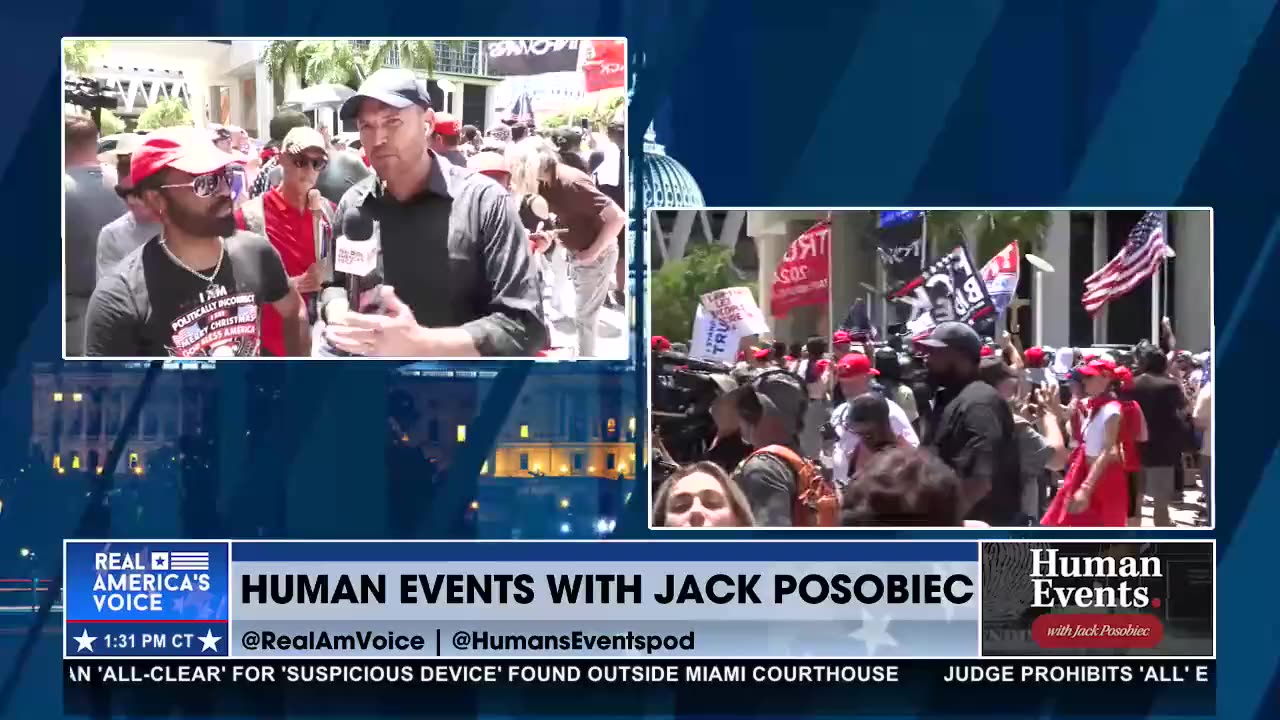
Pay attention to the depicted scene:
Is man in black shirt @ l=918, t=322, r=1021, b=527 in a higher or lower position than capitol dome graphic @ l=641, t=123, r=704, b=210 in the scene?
lower

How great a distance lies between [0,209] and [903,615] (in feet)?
11.2

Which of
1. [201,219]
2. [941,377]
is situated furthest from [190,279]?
[941,377]

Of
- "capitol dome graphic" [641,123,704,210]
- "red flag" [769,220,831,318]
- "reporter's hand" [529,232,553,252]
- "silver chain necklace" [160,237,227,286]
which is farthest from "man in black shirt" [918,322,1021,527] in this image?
"silver chain necklace" [160,237,227,286]

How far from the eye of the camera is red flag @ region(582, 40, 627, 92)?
4422mm

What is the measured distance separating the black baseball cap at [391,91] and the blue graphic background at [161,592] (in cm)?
158

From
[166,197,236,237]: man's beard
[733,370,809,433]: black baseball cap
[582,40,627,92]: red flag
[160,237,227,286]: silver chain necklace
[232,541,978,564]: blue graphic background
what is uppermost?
[582,40,627,92]: red flag

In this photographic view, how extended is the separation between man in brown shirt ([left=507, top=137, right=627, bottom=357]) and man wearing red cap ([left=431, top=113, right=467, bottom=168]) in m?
0.18

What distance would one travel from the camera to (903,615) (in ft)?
14.6

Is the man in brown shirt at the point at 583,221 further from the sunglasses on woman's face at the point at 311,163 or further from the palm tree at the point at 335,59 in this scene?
the sunglasses on woman's face at the point at 311,163

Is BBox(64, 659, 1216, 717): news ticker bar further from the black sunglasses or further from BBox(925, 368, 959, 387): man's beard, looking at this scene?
the black sunglasses

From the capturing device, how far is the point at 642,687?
177 inches

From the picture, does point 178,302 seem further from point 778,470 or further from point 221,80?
point 778,470

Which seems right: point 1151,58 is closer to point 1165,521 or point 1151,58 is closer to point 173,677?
point 1165,521

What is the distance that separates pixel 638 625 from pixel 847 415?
102cm
